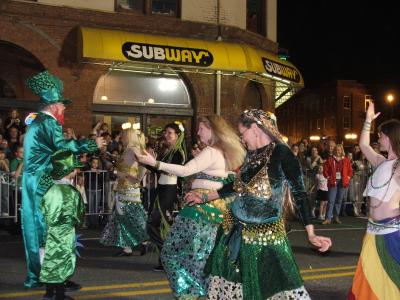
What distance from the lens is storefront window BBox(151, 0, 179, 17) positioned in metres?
17.4

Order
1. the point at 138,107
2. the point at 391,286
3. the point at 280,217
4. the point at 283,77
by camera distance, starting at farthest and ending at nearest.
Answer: the point at 283,77 < the point at 138,107 < the point at 391,286 < the point at 280,217

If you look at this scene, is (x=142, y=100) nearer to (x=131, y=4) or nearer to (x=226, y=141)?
(x=131, y=4)

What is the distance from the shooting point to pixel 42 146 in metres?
5.48

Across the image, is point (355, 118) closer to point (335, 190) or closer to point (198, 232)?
point (335, 190)

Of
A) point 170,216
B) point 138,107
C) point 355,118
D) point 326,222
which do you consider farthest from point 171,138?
point 355,118

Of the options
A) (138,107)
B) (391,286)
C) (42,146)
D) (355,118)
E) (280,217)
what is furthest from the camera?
(355,118)

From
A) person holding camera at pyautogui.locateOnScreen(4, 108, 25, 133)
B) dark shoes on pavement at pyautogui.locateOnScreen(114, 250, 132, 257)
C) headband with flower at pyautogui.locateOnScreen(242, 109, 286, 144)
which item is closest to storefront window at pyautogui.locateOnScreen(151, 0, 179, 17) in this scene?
person holding camera at pyautogui.locateOnScreen(4, 108, 25, 133)

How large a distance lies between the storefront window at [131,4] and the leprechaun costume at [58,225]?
473 inches

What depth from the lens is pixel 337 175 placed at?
14.0 metres

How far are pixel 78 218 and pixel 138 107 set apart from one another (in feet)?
37.2

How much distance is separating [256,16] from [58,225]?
51.8ft

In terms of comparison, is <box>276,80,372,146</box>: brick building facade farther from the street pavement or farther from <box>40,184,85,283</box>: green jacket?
<box>40,184,85,283</box>: green jacket

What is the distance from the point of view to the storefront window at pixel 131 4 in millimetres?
16812

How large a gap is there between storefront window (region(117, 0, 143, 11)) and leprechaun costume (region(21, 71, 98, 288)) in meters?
11.7
